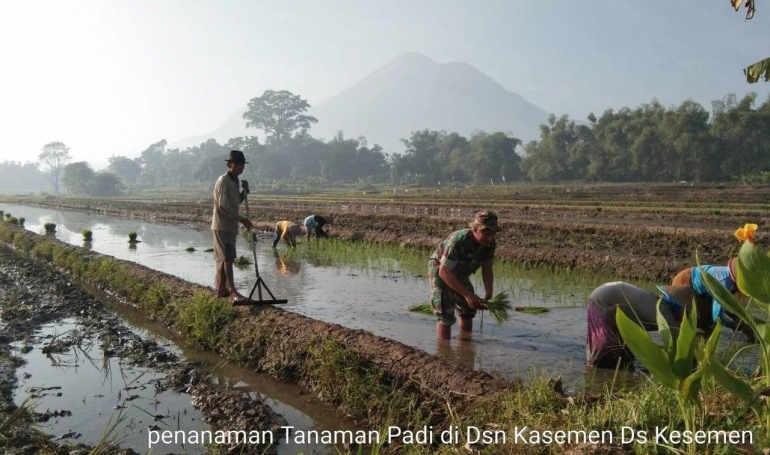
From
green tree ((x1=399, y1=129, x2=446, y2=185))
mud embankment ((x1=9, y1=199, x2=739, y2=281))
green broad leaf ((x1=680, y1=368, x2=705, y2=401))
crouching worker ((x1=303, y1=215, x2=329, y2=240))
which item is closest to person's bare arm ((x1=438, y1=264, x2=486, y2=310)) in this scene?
green broad leaf ((x1=680, y1=368, x2=705, y2=401))

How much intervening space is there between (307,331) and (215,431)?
3.77ft

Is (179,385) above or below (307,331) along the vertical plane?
below

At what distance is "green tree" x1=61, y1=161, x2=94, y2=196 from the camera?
214 ft

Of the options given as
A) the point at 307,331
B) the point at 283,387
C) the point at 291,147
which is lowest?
the point at 283,387

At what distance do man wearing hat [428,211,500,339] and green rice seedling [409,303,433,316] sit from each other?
747mm

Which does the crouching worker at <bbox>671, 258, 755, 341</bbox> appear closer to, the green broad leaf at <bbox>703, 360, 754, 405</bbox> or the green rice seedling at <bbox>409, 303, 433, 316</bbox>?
the green broad leaf at <bbox>703, 360, 754, 405</bbox>

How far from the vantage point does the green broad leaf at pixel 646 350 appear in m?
1.58

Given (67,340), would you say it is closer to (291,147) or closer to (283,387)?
(283,387)

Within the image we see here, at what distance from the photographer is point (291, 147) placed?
80125 millimetres

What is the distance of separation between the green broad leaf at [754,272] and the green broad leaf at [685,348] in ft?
0.63

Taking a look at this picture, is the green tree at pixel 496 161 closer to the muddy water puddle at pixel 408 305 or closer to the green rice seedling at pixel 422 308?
the muddy water puddle at pixel 408 305

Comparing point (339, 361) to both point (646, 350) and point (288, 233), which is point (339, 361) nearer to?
point (646, 350)

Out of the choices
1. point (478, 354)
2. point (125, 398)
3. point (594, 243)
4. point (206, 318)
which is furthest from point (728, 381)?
point (594, 243)

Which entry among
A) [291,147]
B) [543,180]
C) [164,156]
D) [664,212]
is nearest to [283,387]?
[664,212]
